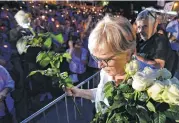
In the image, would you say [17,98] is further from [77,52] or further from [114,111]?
[114,111]

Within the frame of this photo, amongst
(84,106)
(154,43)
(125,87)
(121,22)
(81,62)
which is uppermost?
(121,22)

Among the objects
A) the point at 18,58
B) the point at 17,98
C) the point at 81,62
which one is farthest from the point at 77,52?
the point at 17,98

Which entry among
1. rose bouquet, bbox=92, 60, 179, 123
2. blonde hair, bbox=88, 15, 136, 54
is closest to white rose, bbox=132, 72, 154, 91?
rose bouquet, bbox=92, 60, 179, 123

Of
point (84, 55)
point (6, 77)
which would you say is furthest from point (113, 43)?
point (84, 55)

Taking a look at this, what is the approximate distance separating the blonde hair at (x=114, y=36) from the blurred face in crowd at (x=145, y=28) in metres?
1.55

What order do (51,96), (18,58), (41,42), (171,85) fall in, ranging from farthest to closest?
(18,58) → (51,96) → (41,42) → (171,85)

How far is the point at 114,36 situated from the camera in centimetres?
122

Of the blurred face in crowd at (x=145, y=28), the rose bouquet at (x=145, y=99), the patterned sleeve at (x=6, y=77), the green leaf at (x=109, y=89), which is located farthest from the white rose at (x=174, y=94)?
the patterned sleeve at (x=6, y=77)

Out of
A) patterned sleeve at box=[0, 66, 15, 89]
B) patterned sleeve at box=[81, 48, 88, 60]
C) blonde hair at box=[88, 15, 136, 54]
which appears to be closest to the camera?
blonde hair at box=[88, 15, 136, 54]

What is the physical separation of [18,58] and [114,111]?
3.70m

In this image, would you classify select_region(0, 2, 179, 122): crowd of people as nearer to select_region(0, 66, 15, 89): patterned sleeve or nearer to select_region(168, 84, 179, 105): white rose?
select_region(0, 66, 15, 89): patterned sleeve

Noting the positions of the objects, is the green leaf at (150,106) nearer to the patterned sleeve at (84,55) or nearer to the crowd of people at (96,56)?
the crowd of people at (96,56)

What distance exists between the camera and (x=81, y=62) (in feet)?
15.3

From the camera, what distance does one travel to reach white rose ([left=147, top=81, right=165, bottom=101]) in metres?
1.01
